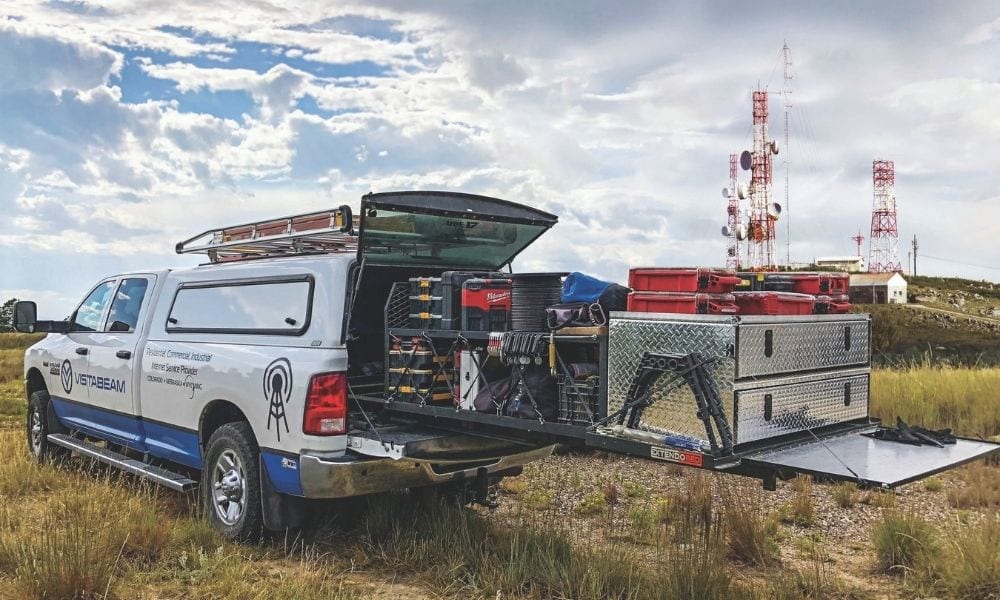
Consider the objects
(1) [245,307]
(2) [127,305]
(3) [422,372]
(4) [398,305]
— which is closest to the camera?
(3) [422,372]

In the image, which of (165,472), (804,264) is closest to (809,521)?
(165,472)

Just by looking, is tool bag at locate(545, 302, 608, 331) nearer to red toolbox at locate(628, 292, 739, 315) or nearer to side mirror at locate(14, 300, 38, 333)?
red toolbox at locate(628, 292, 739, 315)

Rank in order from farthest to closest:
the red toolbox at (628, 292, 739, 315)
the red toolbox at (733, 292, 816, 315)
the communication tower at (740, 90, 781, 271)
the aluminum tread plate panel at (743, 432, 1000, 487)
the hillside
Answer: the communication tower at (740, 90, 781, 271) → the hillside → the red toolbox at (733, 292, 816, 315) → the red toolbox at (628, 292, 739, 315) → the aluminum tread plate panel at (743, 432, 1000, 487)

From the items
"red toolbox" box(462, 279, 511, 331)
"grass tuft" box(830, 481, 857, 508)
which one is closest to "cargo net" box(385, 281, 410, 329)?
"red toolbox" box(462, 279, 511, 331)

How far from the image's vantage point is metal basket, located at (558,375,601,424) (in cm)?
513

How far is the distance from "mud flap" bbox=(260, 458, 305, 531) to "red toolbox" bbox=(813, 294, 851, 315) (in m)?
3.89

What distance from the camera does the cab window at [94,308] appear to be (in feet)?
28.5

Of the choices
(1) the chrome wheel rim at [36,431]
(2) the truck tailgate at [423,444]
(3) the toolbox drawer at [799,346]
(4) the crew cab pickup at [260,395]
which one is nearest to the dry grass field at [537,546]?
(4) the crew cab pickup at [260,395]

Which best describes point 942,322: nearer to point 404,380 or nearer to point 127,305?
point 127,305

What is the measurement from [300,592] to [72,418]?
519cm

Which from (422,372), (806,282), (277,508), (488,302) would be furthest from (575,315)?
(277,508)

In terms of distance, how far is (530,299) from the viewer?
5.64 m

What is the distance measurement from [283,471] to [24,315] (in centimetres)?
481

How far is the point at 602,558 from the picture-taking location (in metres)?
5.38
